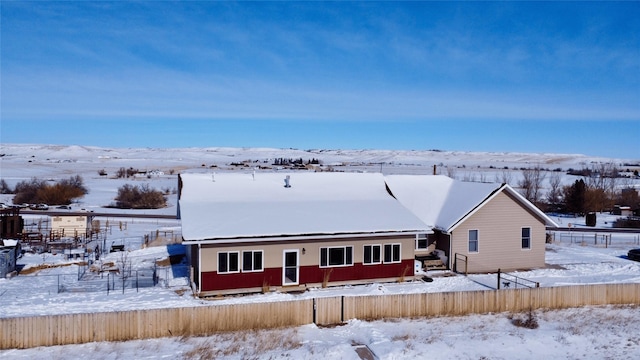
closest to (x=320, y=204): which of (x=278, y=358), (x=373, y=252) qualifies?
(x=373, y=252)

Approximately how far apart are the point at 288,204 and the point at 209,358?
13.1 metres

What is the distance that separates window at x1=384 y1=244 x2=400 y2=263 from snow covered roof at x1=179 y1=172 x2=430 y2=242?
1005mm

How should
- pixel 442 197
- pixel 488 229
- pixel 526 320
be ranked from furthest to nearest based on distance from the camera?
pixel 442 197, pixel 488 229, pixel 526 320

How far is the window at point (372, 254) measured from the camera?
26938 mm

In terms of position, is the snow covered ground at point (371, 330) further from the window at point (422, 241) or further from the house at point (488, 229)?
the window at point (422, 241)

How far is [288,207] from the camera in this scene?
93.8 ft

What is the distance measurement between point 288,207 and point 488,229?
11.7 metres

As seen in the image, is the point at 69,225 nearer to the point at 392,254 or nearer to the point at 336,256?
the point at 336,256

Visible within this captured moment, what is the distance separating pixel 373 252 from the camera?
27.1m

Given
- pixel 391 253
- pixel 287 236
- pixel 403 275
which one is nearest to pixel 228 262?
pixel 287 236

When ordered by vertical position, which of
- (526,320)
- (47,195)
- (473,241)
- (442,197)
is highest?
(442,197)

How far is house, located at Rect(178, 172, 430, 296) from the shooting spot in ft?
80.6

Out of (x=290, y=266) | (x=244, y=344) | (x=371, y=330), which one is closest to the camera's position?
(x=244, y=344)

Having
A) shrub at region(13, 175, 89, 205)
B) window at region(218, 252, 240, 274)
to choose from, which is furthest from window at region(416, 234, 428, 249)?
shrub at region(13, 175, 89, 205)
